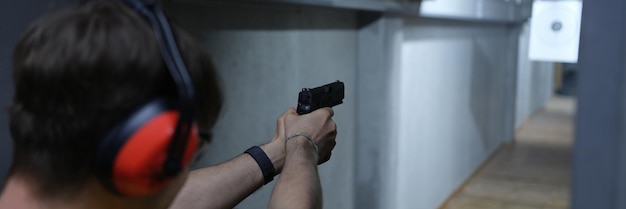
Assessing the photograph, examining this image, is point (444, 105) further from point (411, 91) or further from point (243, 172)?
point (243, 172)

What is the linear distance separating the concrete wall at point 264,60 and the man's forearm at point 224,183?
441mm

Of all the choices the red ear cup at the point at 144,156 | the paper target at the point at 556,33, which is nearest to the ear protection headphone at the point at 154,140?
the red ear cup at the point at 144,156

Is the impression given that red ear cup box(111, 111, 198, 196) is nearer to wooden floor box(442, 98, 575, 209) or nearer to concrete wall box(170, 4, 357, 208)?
concrete wall box(170, 4, 357, 208)

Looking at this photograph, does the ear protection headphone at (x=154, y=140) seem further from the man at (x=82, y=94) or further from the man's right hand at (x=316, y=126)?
the man's right hand at (x=316, y=126)

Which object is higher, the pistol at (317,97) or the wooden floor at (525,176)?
the pistol at (317,97)

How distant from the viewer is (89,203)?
61 cm

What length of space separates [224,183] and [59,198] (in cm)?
42

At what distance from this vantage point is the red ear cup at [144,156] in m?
0.53

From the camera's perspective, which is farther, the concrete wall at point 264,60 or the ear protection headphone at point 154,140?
the concrete wall at point 264,60

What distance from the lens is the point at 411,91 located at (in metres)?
2.78

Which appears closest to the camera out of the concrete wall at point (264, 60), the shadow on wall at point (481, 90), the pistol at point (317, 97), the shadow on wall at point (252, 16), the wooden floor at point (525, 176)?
the pistol at point (317, 97)

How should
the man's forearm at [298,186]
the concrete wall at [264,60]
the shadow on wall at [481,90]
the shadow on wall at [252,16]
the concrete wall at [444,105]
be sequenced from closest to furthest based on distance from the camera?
the man's forearm at [298,186] < the shadow on wall at [252,16] < the concrete wall at [264,60] < the concrete wall at [444,105] < the shadow on wall at [481,90]

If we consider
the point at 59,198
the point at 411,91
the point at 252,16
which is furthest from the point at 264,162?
the point at 411,91

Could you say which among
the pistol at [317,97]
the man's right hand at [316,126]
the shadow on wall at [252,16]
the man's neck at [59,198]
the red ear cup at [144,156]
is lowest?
the man's right hand at [316,126]
